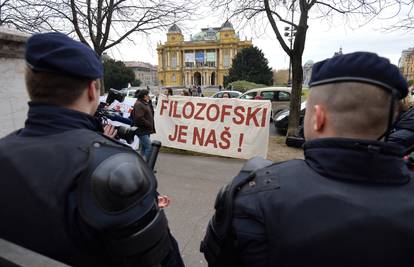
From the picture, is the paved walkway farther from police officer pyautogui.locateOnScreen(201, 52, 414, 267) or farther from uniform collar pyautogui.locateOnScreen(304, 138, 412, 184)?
uniform collar pyautogui.locateOnScreen(304, 138, 412, 184)

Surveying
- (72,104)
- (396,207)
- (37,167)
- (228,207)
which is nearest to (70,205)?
(37,167)

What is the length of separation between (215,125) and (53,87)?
20.6 feet

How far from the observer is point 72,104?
130cm

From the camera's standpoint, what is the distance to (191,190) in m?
5.30

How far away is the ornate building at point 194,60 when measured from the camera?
93188 millimetres

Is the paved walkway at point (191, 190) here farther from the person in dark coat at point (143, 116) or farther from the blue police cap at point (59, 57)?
the blue police cap at point (59, 57)

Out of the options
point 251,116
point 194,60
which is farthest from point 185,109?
point 194,60

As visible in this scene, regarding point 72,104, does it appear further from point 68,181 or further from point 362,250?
point 362,250

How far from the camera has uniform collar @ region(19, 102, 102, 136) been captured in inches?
48.8

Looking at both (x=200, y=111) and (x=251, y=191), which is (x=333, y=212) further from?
(x=200, y=111)

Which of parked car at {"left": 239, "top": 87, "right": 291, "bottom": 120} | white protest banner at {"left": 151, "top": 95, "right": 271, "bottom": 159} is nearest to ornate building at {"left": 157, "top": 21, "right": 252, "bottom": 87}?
parked car at {"left": 239, "top": 87, "right": 291, "bottom": 120}

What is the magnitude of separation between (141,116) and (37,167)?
217 inches

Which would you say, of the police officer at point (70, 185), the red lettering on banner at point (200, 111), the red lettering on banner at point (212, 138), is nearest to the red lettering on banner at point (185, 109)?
the red lettering on banner at point (200, 111)

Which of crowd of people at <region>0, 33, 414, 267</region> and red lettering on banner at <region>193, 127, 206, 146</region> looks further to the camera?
red lettering on banner at <region>193, 127, 206, 146</region>
